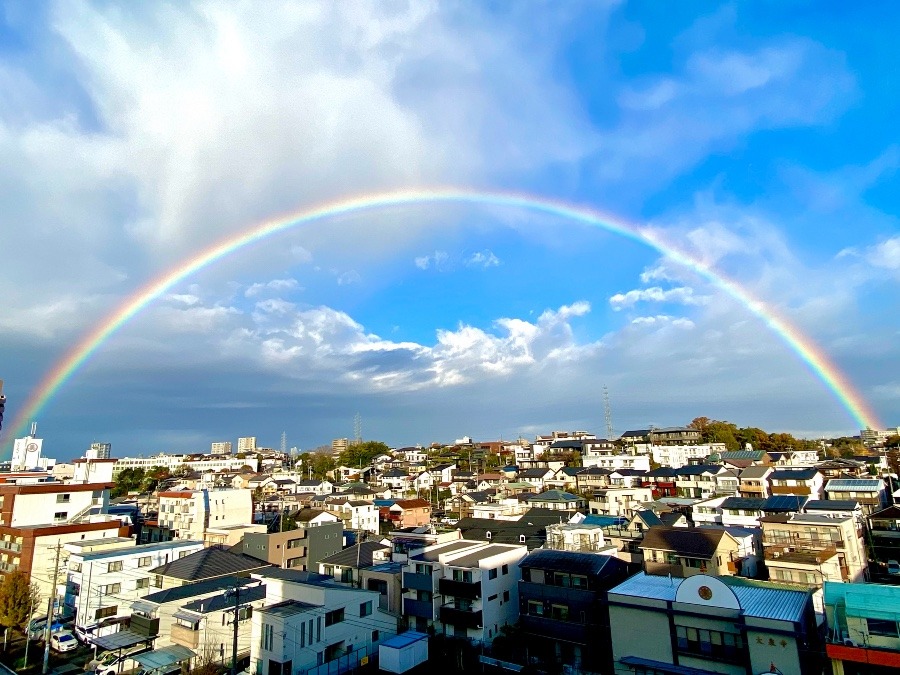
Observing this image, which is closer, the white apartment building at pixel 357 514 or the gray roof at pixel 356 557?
the gray roof at pixel 356 557

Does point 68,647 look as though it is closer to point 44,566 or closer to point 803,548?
point 44,566

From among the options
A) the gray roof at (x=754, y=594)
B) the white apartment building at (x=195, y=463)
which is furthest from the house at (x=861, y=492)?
the white apartment building at (x=195, y=463)

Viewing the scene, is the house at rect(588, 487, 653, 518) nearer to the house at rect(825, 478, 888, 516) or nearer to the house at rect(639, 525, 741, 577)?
the house at rect(825, 478, 888, 516)

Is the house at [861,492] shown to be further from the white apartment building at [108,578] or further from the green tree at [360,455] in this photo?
the green tree at [360,455]

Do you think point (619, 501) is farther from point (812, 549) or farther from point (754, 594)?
point (754, 594)

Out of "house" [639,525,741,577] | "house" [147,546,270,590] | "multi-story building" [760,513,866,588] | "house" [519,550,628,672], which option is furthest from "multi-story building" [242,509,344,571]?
"multi-story building" [760,513,866,588]
